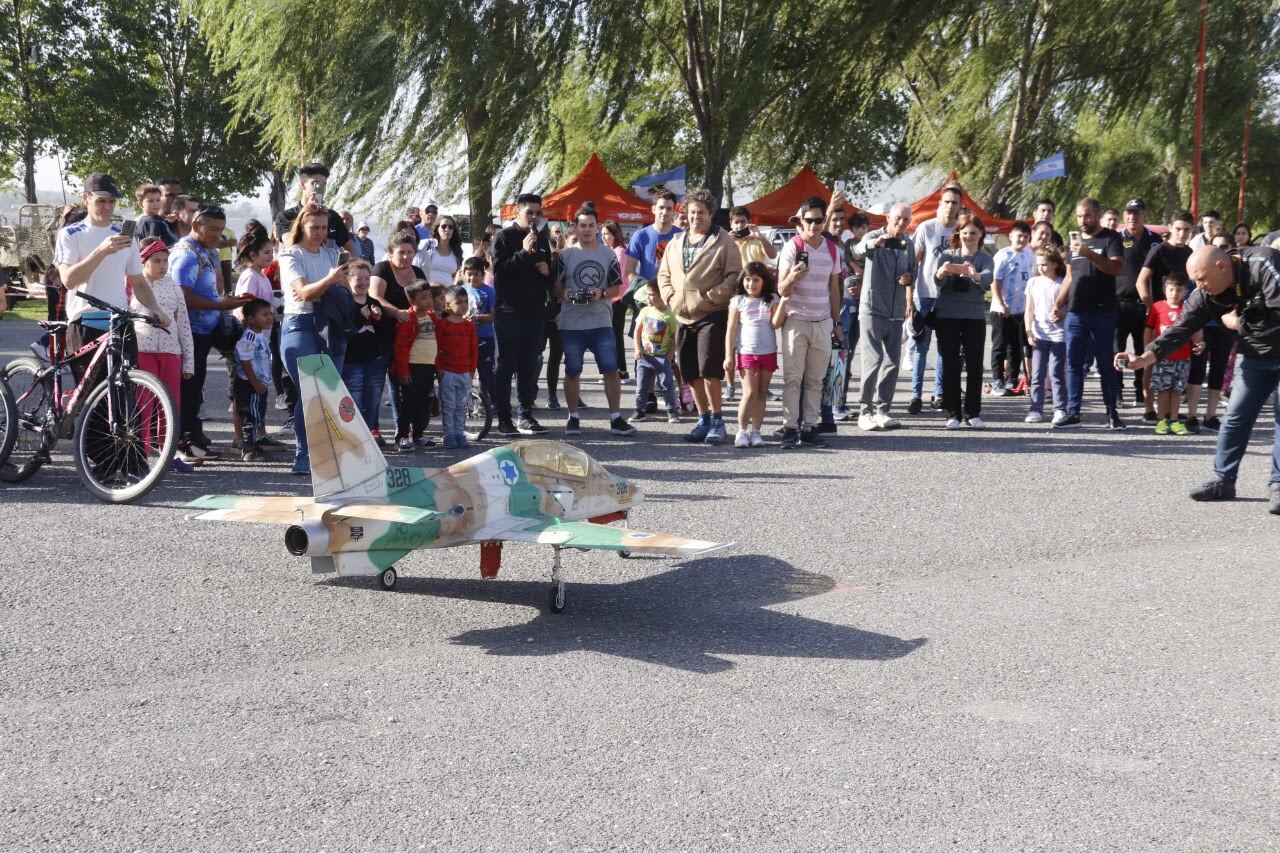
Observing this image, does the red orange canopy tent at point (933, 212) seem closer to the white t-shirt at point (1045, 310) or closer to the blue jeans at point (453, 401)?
the white t-shirt at point (1045, 310)

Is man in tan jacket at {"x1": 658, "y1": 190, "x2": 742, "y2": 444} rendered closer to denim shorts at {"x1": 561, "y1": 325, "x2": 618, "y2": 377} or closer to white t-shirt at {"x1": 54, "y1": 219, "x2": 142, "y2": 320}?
denim shorts at {"x1": 561, "y1": 325, "x2": 618, "y2": 377}

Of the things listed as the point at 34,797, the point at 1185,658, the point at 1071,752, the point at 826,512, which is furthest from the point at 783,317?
the point at 34,797

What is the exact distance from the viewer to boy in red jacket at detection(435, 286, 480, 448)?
10789 mm

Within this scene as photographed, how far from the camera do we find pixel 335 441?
5.82 metres

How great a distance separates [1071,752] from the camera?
14.2 ft

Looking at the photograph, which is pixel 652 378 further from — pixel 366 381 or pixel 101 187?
pixel 101 187

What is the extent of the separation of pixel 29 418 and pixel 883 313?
7481 millimetres

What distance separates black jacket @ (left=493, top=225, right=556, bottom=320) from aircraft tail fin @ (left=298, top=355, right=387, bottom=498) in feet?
18.7

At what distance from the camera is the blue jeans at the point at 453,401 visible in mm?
10805

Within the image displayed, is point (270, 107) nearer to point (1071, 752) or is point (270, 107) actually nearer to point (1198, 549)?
point (1198, 549)

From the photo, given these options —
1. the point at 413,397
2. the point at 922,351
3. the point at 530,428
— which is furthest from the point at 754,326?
the point at 922,351

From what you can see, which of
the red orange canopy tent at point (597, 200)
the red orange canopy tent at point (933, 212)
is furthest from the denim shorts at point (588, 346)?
the red orange canopy tent at point (933, 212)

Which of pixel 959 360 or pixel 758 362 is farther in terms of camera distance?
pixel 959 360

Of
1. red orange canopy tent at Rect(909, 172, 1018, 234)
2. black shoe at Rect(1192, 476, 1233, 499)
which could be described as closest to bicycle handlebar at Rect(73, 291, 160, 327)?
black shoe at Rect(1192, 476, 1233, 499)
